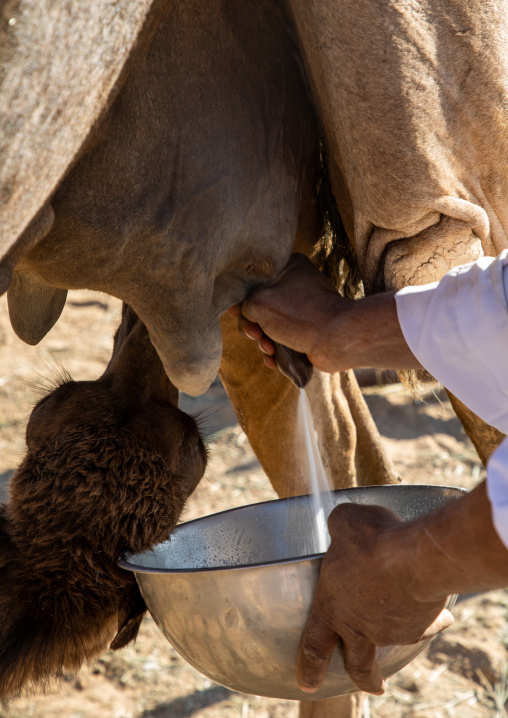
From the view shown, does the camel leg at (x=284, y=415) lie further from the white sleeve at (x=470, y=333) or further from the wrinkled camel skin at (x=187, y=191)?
the white sleeve at (x=470, y=333)

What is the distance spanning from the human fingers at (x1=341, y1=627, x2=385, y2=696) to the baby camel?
31 cm

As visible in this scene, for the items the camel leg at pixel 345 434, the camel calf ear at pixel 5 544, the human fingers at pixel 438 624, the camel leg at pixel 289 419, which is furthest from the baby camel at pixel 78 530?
the camel leg at pixel 345 434

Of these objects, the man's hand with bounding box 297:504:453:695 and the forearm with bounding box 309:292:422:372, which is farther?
the forearm with bounding box 309:292:422:372

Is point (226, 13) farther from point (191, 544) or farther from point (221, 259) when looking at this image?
point (191, 544)

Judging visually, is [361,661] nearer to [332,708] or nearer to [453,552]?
[453,552]

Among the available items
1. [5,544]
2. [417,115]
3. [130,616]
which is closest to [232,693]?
[130,616]

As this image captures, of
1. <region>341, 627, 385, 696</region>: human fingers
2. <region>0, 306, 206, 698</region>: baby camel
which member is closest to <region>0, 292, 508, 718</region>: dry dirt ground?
<region>0, 306, 206, 698</region>: baby camel

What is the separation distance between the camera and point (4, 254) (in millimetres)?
641

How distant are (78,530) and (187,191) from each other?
1.55ft

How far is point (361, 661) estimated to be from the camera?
0.92 meters

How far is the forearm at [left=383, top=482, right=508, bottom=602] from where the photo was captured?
2.40 ft

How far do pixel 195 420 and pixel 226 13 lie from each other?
61cm

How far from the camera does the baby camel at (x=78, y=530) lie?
1.03 m

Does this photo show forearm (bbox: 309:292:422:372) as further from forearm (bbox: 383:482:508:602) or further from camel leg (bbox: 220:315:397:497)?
camel leg (bbox: 220:315:397:497)
